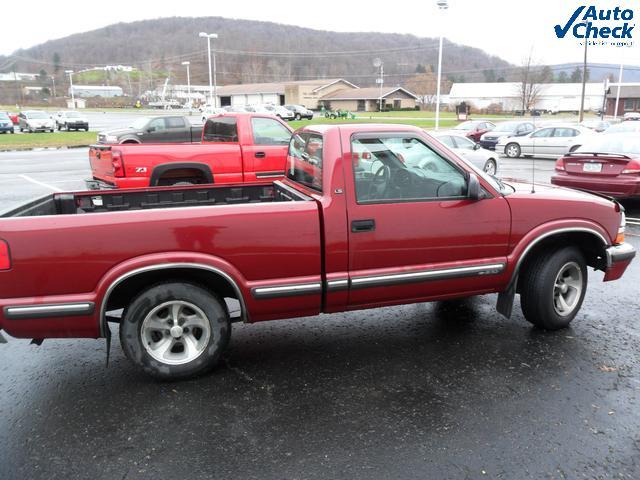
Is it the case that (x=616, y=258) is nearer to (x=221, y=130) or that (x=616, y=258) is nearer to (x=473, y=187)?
(x=473, y=187)

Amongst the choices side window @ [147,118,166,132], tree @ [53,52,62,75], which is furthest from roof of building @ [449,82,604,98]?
tree @ [53,52,62,75]

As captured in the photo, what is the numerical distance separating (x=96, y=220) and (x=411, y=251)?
7.40 feet

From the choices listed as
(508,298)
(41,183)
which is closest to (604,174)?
(508,298)

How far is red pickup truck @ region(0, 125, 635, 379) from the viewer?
11.5 ft

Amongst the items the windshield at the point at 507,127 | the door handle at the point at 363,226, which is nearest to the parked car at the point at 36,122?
the windshield at the point at 507,127

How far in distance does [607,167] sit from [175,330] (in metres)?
8.89

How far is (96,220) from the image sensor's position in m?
3.50

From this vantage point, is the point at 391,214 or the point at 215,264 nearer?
the point at 215,264

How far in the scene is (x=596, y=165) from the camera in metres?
9.93

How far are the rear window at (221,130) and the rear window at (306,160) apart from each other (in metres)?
4.63

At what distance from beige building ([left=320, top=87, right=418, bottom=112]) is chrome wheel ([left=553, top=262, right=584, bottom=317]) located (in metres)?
84.8

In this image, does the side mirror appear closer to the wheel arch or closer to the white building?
the wheel arch

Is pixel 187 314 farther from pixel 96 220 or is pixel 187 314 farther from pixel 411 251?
pixel 411 251

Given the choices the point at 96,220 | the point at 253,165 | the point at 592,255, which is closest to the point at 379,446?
the point at 96,220
